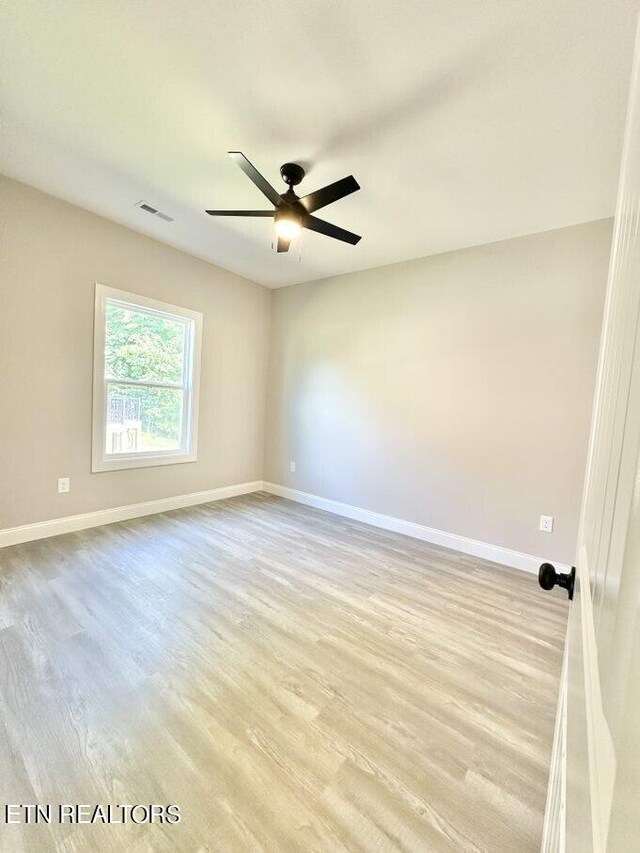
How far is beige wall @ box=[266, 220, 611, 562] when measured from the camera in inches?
105

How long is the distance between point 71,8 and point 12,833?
114 inches

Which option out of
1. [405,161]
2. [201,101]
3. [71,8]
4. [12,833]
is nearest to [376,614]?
[12,833]

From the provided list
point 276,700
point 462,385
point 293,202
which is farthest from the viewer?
point 462,385

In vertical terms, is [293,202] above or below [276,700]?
above

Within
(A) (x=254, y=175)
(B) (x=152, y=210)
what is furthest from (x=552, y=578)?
(B) (x=152, y=210)

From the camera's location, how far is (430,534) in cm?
335

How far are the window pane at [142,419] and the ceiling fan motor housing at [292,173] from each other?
2312mm

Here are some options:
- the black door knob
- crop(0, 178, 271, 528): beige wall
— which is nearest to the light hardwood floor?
crop(0, 178, 271, 528): beige wall

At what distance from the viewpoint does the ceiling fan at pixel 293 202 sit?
1.85 metres

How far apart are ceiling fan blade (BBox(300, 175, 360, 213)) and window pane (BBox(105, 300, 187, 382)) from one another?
219 cm

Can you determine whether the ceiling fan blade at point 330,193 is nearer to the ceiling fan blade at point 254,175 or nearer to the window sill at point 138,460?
the ceiling fan blade at point 254,175

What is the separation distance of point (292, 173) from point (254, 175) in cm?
47

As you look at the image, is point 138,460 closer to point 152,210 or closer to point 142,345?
point 142,345

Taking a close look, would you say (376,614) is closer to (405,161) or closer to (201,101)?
(405,161)
